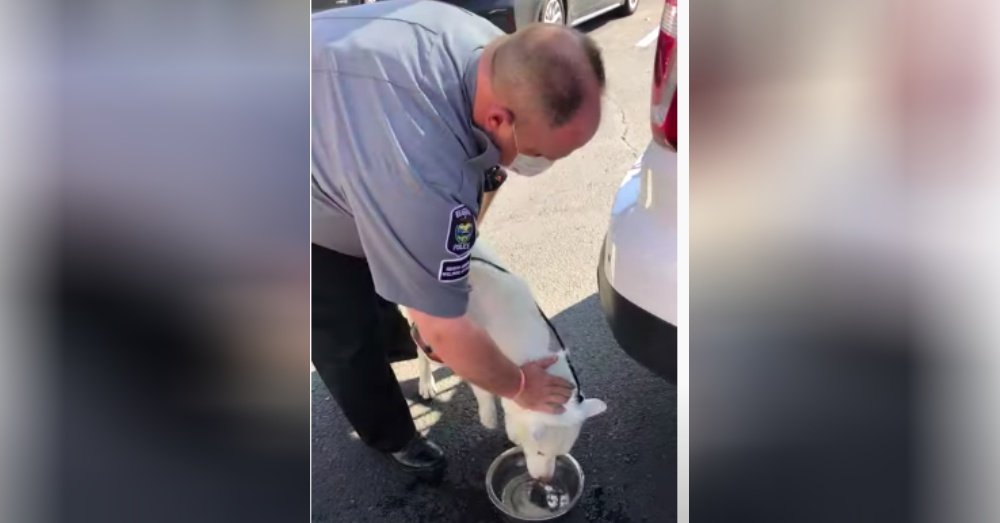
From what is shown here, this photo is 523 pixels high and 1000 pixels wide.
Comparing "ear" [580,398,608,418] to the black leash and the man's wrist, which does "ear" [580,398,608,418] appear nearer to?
the black leash

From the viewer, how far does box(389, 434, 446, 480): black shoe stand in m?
2.08

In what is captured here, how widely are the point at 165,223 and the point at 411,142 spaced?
0.66 meters

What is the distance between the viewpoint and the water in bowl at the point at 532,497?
2096mm

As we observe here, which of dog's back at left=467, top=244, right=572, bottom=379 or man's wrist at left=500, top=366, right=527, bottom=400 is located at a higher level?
dog's back at left=467, top=244, right=572, bottom=379

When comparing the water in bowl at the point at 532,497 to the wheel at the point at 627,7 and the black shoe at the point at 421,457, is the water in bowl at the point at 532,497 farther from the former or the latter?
the wheel at the point at 627,7

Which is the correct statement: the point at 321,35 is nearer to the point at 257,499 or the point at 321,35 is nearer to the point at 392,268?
the point at 392,268

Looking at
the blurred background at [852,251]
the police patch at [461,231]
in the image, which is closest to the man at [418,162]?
the police patch at [461,231]

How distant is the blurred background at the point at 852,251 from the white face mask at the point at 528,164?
1.31ft

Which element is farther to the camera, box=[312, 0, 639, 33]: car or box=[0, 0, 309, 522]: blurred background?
box=[0, 0, 309, 522]: blurred background

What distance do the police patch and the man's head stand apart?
0.62 ft

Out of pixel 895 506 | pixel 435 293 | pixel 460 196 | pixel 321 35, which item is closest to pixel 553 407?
pixel 435 293

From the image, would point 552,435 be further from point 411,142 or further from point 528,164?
point 411,142

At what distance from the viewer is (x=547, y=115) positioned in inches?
80.7

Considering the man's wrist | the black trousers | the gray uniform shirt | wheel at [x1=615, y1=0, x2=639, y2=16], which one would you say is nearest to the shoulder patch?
the gray uniform shirt
